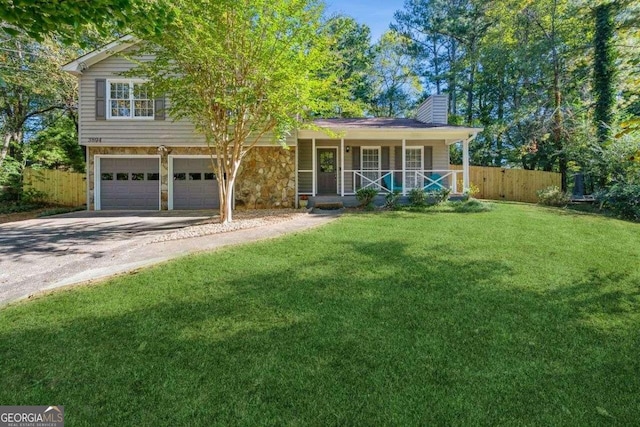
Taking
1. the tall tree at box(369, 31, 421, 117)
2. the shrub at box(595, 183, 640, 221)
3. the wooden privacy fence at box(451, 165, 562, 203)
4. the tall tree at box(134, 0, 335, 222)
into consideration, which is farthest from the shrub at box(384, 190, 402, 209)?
the tall tree at box(369, 31, 421, 117)

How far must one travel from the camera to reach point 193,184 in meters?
13.6

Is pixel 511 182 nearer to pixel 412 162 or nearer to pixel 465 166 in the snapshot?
pixel 412 162

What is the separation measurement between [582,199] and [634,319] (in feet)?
46.0

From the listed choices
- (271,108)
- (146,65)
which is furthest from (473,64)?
(146,65)

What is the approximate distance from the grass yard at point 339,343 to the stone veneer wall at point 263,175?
748 centimetres

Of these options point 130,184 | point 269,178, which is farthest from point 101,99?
point 269,178

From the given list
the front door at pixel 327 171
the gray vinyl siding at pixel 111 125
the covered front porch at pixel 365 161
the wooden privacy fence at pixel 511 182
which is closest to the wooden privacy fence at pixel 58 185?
the gray vinyl siding at pixel 111 125

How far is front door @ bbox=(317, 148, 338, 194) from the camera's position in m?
15.1

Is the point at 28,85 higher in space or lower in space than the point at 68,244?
higher

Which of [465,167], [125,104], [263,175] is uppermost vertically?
[125,104]

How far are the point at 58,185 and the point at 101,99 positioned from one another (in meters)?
6.22

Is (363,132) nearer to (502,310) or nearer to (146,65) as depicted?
(146,65)

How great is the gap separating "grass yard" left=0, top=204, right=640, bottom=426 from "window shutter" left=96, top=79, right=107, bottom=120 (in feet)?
32.7

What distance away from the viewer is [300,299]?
4.25m
